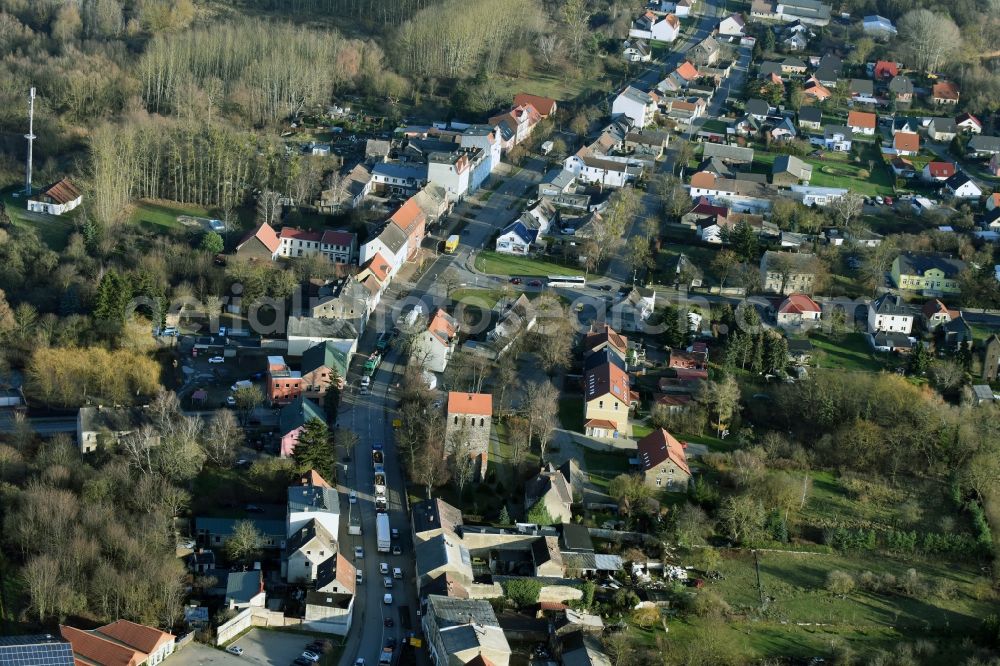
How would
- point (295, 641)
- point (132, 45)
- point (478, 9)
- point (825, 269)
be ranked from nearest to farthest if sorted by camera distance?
point (295, 641), point (825, 269), point (132, 45), point (478, 9)

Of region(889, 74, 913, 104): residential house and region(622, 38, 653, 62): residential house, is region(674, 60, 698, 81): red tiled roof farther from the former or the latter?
region(889, 74, 913, 104): residential house

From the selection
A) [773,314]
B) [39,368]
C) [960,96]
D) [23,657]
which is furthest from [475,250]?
[960,96]

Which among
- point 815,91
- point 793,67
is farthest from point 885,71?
point 815,91

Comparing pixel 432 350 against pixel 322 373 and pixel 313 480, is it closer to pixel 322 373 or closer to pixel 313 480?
pixel 322 373

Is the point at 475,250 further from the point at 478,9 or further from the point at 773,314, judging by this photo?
the point at 478,9

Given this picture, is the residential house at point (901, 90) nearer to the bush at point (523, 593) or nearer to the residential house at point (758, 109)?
the residential house at point (758, 109)

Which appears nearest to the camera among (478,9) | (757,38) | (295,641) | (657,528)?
(295,641)

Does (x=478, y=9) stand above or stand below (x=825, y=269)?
above

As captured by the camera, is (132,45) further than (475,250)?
Yes
